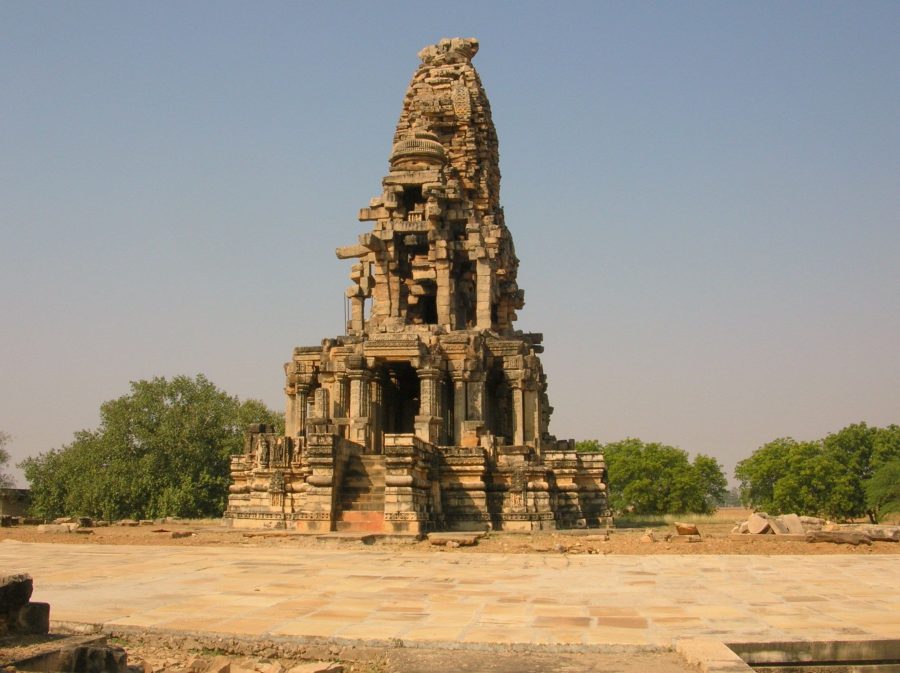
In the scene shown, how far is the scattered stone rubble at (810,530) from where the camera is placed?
50.2ft

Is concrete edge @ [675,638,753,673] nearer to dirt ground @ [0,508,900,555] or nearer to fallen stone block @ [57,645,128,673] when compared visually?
fallen stone block @ [57,645,128,673]

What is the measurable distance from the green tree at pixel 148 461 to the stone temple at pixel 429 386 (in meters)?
16.1

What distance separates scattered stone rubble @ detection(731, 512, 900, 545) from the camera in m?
15.3

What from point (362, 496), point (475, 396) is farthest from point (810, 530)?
point (362, 496)

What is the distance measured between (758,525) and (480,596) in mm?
11544

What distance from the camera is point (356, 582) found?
9234mm

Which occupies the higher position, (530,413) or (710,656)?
(530,413)

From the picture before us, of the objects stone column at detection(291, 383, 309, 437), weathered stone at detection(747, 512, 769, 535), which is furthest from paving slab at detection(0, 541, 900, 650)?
stone column at detection(291, 383, 309, 437)

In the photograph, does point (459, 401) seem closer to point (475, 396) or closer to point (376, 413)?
point (475, 396)

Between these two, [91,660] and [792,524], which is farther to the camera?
[792,524]

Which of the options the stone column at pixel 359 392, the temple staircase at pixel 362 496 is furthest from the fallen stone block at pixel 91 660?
the stone column at pixel 359 392

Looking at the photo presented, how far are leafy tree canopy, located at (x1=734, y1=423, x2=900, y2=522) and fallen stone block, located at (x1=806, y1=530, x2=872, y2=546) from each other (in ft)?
119

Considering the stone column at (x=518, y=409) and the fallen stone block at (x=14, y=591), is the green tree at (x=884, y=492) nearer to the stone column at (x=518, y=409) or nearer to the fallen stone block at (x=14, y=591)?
the stone column at (x=518, y=409)

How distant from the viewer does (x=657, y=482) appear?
2470 inches
